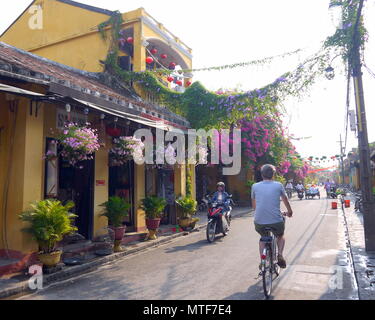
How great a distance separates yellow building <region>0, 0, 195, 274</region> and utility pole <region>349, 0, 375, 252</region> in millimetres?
5522

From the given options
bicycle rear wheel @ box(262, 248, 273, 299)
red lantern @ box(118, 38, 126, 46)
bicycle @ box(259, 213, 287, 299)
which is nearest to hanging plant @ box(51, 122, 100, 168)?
bicycle @ box(259, 213, 287, 299)

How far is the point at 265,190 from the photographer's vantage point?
16.7 feet

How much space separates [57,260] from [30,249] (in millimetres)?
764

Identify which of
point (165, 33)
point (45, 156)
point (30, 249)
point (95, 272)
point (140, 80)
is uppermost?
point (165, 33)

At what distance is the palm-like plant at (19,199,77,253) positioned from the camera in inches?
227

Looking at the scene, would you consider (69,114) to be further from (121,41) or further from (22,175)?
(121,41)

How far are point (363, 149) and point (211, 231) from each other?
4.71 metres

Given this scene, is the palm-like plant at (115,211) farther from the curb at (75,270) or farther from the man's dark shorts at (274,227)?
the man's dark shorts at (274,227)

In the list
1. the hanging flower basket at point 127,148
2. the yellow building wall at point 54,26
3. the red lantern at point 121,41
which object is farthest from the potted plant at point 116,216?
the yellow building wall at point 54,26

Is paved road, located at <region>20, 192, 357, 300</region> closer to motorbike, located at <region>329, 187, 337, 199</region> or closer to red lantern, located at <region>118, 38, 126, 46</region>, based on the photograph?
red lantern, located at <region>118, 38, 126, 46</region>

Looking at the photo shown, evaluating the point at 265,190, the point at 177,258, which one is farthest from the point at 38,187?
the point at 265,190

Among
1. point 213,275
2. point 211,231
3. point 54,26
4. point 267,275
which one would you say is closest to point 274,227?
point 267,275

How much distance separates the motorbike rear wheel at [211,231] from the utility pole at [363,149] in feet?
13.3
